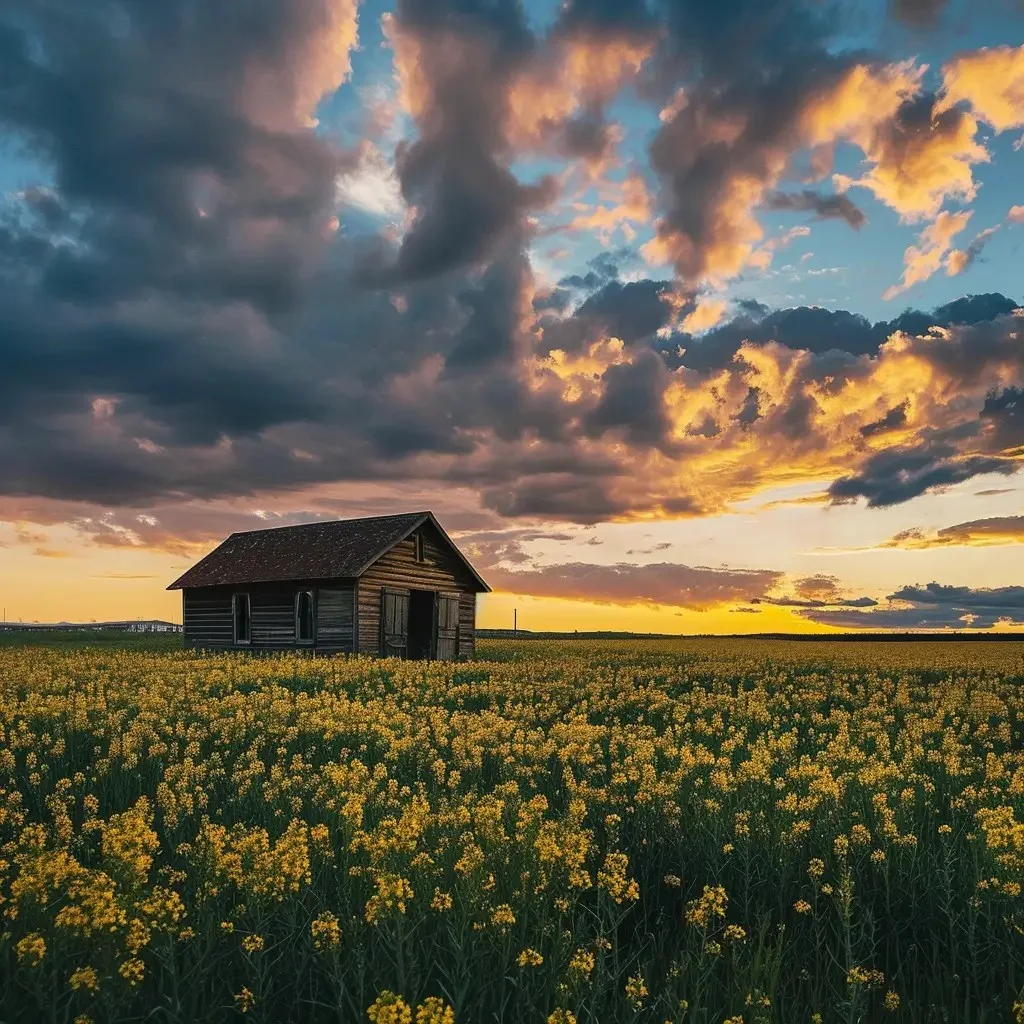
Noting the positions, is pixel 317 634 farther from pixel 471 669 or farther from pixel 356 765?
pixel 356 765

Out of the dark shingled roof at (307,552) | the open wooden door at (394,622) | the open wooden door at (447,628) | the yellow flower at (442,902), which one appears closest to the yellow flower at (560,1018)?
the yellow flower at (442,902)

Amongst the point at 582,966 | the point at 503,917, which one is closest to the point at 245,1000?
the point at 503,917

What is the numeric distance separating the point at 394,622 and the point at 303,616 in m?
4.29

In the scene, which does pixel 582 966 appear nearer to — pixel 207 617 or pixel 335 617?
pixel 335 617

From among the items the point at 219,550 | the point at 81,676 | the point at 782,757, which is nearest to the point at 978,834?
the point at 782,757

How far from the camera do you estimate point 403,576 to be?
40875 millimetres

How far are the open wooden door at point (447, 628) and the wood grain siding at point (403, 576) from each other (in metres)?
0.73

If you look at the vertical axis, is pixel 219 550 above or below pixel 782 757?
above

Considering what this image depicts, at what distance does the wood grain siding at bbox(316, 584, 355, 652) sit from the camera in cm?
3803

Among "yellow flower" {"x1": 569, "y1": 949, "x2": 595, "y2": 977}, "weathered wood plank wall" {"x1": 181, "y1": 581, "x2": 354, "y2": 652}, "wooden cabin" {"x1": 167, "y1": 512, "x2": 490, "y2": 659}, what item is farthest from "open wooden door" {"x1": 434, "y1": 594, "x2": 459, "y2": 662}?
"yellow flower" {"x1": 569, "y1": 949, "x2": 595, "y2": 977}

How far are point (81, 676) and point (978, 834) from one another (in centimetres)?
2465

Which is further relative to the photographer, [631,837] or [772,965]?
[631,837]

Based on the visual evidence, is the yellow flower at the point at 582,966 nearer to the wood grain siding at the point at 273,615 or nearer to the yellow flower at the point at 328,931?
the yellow flower at the point at 328,931

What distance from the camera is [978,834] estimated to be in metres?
7.46
